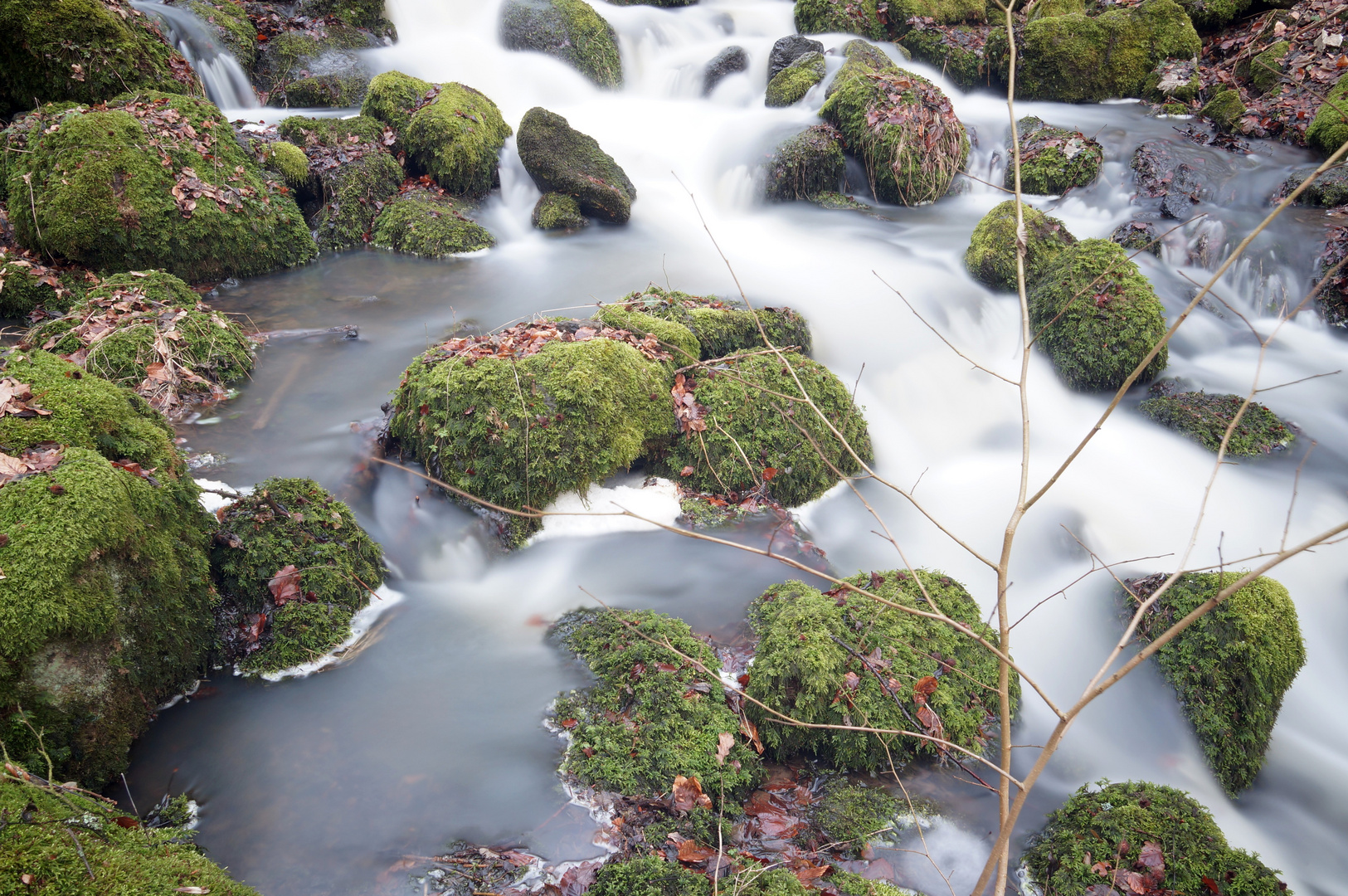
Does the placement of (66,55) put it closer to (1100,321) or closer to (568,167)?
(568,167)

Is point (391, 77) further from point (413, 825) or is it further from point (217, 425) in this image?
point (413, 825)

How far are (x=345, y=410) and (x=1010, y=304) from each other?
6.71 m

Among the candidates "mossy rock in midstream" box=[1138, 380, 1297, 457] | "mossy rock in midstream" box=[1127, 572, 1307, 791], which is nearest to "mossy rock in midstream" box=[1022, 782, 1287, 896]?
"mossy rock in midstream" box=[1127, 572, 1307, 791]

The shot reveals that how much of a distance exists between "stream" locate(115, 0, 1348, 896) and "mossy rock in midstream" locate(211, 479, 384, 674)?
0.19m

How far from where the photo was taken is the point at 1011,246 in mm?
7602

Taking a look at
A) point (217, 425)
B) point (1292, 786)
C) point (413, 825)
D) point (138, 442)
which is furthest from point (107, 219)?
point (1292, 786)

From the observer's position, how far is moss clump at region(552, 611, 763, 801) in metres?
3.23

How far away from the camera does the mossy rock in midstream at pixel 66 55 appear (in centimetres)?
714

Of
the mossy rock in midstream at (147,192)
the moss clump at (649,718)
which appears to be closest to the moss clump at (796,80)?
the mossy rock in midstream at (147,192)

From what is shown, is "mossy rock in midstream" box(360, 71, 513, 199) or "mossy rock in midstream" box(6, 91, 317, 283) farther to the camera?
"mossy rock in midstream" box(360, 71, 513, 199)

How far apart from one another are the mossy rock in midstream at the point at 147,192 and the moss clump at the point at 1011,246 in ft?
25.4

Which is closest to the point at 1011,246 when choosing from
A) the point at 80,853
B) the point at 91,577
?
→ the point at 91,577

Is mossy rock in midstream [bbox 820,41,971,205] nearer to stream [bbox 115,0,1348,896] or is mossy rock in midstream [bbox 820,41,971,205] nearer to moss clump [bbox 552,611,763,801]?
stream [bbox 115,0,1348,896]

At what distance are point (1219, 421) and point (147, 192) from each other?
10.1 meters
